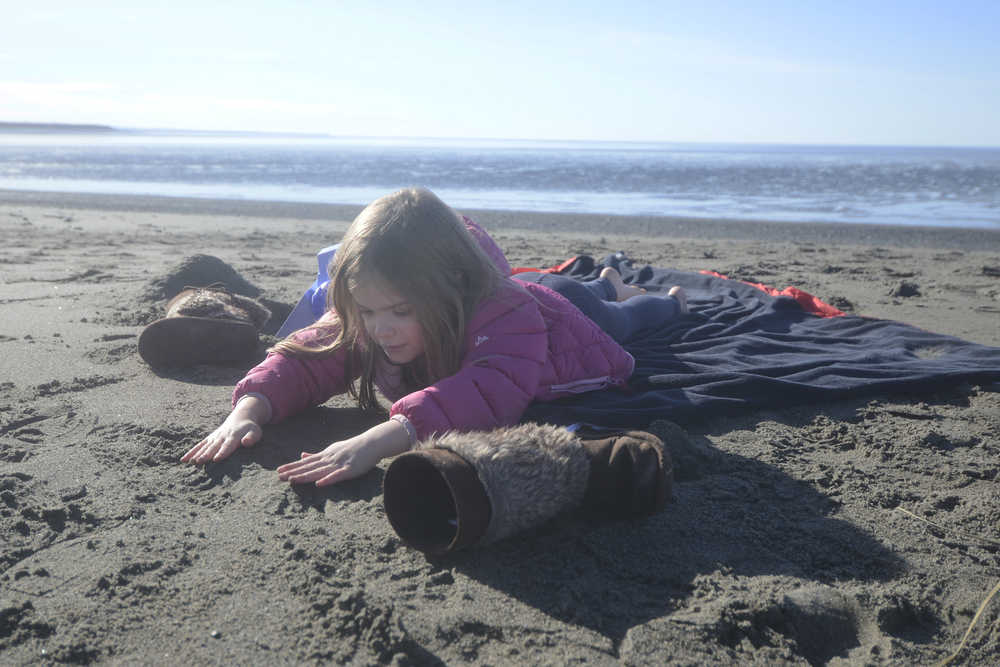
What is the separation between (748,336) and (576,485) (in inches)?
95.0

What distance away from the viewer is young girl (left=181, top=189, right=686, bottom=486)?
250 centimetres

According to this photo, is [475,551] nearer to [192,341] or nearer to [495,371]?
[495,371]

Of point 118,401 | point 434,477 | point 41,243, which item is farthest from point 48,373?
point 41,243

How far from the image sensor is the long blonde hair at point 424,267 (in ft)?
8.45

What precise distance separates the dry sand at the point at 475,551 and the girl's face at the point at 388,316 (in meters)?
0.49

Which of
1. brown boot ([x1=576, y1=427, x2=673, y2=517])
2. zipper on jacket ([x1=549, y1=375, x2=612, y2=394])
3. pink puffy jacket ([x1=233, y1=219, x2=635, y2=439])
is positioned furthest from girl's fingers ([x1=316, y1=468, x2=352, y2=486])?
zipper on jacket ([x1=549, y1=375, x2=612, y2=394])

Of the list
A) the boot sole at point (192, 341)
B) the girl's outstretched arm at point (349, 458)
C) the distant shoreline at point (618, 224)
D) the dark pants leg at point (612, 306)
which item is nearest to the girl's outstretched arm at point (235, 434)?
the girl's outstretched arm at point (349, 458)

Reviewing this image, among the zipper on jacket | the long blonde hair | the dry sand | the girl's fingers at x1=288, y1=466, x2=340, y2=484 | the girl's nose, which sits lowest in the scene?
the dry sand

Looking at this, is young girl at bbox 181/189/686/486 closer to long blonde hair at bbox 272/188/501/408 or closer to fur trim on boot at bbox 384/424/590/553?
long blonde hair at bbox 272/188/501/408

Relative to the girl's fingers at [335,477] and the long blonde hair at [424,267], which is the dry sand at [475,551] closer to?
the girl's fingers at [335,477]

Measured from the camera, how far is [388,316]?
264 cm

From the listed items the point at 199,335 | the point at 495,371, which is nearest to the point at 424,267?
the point at 495,371

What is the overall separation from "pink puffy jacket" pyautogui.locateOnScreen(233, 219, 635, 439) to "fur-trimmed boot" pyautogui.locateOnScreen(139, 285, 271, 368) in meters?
0.91

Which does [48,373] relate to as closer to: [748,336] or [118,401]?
[118,401]
